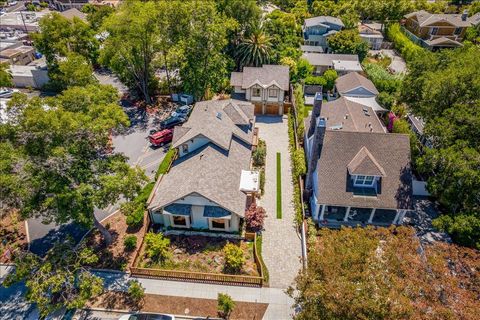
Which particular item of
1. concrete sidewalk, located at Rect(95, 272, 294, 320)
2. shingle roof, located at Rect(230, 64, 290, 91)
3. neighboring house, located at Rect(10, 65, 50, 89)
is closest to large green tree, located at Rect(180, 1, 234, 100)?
shingle roof, located at Rect(230, 64, 290, 91)

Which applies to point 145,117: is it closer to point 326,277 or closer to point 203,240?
point 203,240

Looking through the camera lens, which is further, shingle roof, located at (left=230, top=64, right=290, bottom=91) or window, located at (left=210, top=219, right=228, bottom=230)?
shingle roof, located at (left=230, top=64, right=290, bottom=91)

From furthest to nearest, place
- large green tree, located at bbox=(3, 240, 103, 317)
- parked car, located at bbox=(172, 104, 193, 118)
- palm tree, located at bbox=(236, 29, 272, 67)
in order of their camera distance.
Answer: palm tree, located at bbox=(236, 29, 272, 67)
parked car, located at bbox=(172, 104, 193, 118)
large green tree, located at bbox=(3, 240, 103, 317)

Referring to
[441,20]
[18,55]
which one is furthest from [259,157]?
[441,20]

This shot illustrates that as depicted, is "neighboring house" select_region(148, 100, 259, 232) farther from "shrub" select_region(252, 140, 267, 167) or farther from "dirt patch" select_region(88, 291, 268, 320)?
"dirt patch" select_region(88, 291, 268, 320)

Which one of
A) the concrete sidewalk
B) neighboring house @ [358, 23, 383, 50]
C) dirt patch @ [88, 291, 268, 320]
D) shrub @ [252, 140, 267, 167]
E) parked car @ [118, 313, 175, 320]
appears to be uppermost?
neighboring house @ [358, 23, 383, 50]

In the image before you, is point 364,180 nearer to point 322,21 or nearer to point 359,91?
point 359,91

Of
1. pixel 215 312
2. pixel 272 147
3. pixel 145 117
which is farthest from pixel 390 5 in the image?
pixel 215 312
